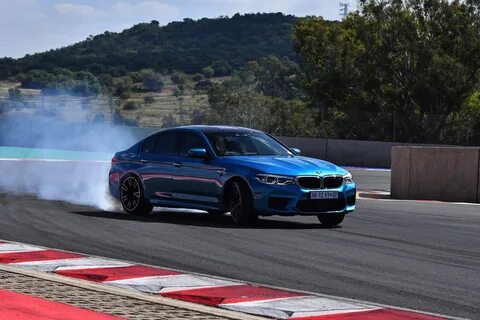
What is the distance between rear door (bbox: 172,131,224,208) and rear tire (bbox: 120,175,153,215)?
769 mm

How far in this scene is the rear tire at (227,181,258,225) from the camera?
46.9ft

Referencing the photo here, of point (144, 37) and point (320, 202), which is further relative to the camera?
point (144, 37)

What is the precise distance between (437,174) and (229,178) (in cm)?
981

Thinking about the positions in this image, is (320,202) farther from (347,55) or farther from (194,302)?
(347,55)

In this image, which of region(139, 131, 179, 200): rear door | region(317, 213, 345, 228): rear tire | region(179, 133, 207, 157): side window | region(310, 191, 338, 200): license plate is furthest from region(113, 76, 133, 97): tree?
region(310, 191, 338, 200): license plate

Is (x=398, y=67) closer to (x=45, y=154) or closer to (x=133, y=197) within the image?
(x=45, y=154)

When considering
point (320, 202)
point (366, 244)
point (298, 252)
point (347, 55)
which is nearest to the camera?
point (298, 252)

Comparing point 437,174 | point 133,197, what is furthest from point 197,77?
point 133,197

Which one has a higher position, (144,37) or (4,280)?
(144,37)

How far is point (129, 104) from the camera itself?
211ft

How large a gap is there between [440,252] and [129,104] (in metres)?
53.3


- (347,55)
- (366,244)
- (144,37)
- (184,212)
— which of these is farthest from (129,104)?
(144,37)

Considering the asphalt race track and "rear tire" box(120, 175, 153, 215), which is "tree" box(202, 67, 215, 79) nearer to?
the asphalt race track

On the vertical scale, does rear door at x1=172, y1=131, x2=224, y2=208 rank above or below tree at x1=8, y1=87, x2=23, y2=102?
below
